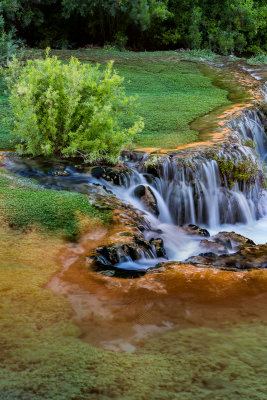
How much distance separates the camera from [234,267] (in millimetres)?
4285

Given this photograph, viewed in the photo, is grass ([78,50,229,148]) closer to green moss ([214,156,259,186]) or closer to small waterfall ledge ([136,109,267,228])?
small waterfall ledge ([136,109,267,228])

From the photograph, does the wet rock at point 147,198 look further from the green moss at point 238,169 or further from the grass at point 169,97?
the grass at point 169,97

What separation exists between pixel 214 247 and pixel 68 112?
2838 mm

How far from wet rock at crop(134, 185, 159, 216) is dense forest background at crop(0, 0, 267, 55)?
15.1m

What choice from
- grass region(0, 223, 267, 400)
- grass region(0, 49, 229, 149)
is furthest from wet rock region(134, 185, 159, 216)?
grass region(0, 223, 267, 400)

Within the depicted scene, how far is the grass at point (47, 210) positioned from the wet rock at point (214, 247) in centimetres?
121

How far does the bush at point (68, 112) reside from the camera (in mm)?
6367

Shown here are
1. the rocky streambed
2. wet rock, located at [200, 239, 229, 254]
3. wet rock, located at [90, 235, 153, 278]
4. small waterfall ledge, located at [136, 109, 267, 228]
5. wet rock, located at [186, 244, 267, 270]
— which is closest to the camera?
the rocky streambed

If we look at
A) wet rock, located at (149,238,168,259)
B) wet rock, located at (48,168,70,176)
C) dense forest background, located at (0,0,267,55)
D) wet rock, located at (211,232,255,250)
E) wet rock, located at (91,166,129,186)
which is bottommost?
wet rock, located at (211,232,255,250)

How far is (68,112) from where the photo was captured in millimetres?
6496

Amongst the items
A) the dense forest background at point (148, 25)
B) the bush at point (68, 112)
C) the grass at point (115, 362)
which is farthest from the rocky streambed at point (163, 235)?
the dense forest background at point (148, 25)

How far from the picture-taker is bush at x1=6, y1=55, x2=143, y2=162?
20.9ft

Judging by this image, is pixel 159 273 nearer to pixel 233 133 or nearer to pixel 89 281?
pixel 89 281

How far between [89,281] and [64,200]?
1.64m
